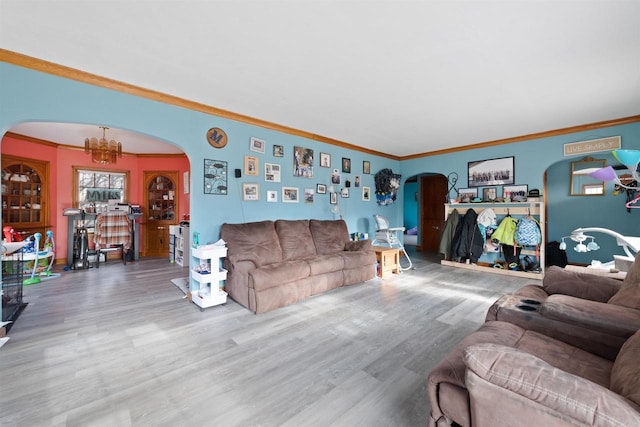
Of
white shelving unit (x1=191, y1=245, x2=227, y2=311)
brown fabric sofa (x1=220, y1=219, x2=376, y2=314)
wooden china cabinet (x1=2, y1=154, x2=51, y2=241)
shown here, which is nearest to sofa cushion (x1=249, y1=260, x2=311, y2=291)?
brown fabric sofa (x1=220, y1=219, x2=376, y2=314)

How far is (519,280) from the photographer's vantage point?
4.54 meters

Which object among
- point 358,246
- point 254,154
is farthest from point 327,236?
point 254,154

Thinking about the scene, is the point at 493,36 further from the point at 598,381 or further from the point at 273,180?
the point at 273,180

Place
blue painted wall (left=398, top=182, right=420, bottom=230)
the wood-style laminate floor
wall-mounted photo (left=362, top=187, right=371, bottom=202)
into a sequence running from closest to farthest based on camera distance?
the wood-style laminate floor < wall-mounted photo (left=362, top=187, right=371, bottom=202) < blue painted wall (left=398, top=182, right=420, bottom=230)

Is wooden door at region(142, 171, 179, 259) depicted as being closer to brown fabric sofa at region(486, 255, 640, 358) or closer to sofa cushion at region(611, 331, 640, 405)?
brown fabric sofa at region(486, 255, 640, 358)

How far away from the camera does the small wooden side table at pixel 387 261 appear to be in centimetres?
462

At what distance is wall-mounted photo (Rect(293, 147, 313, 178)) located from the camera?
469 cm

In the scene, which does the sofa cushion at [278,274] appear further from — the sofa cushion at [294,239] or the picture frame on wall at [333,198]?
the picture frame on wall at [333,198]

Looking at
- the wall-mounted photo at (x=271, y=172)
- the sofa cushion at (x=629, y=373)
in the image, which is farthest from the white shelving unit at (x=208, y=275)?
the sofa cushion at (x=629, y=373)

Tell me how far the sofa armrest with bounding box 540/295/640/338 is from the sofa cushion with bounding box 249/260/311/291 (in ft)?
Answer: 7.99

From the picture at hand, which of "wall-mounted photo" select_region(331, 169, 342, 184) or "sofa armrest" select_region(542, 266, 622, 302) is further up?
"wall-mounted photo" select_region(331, 169, 342, 184)

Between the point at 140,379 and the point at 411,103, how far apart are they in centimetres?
404

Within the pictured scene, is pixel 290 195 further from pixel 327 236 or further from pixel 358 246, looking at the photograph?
pixel 358 246

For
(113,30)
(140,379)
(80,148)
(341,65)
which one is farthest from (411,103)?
(80,148)
